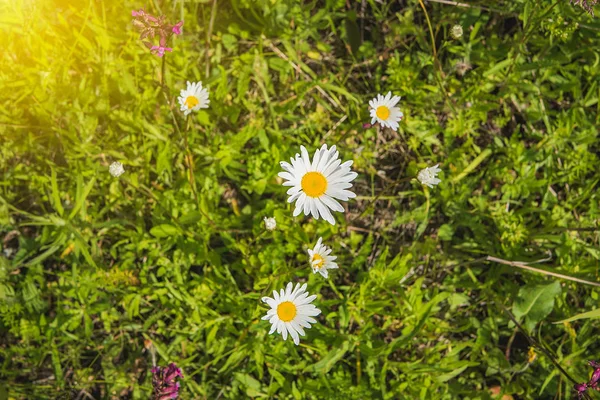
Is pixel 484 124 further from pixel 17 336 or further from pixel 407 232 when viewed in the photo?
pixel 17 336

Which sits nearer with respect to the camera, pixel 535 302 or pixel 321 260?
pixel 321 260

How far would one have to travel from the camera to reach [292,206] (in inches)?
121

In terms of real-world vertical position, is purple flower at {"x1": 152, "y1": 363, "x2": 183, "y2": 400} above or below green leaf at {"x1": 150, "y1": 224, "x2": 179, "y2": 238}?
below

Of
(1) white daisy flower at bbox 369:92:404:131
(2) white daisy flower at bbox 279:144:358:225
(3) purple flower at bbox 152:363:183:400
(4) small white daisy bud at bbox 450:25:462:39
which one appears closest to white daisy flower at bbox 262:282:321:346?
(2) white daisy flower at bbox 279:144:358:225

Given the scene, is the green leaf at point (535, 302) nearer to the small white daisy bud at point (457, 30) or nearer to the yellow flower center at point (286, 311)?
the yellow flower center at point (286, 311)

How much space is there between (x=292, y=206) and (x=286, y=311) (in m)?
0.76

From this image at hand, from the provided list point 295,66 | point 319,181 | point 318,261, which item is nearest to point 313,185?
point 319,181

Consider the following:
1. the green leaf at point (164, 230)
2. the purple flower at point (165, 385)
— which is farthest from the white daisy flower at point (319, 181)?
the purple flower at point (165, 385)

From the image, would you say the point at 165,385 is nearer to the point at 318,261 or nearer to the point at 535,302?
the point at 318,261

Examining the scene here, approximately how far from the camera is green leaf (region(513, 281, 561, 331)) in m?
3.07

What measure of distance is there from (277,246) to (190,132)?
0.97 metres

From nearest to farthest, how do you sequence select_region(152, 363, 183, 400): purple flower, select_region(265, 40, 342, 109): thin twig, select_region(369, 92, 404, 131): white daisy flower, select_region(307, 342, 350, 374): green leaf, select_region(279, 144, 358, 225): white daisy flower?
select_region(279, 144, 358, 225): white daisy flower
select_region(152, 363, 183, 400): purple flower
select_region(369, 92, 404, 131): white daisy flower
select_region(307, 342, 350, 374): green leaf
select_region(265, 40, 342, 109): thin twig

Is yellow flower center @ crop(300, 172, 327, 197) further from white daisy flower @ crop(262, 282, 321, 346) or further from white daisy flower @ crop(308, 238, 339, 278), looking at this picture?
white daisy flower @ crop(262, 282, 321, 346)

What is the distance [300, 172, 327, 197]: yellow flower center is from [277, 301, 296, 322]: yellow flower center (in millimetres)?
577
